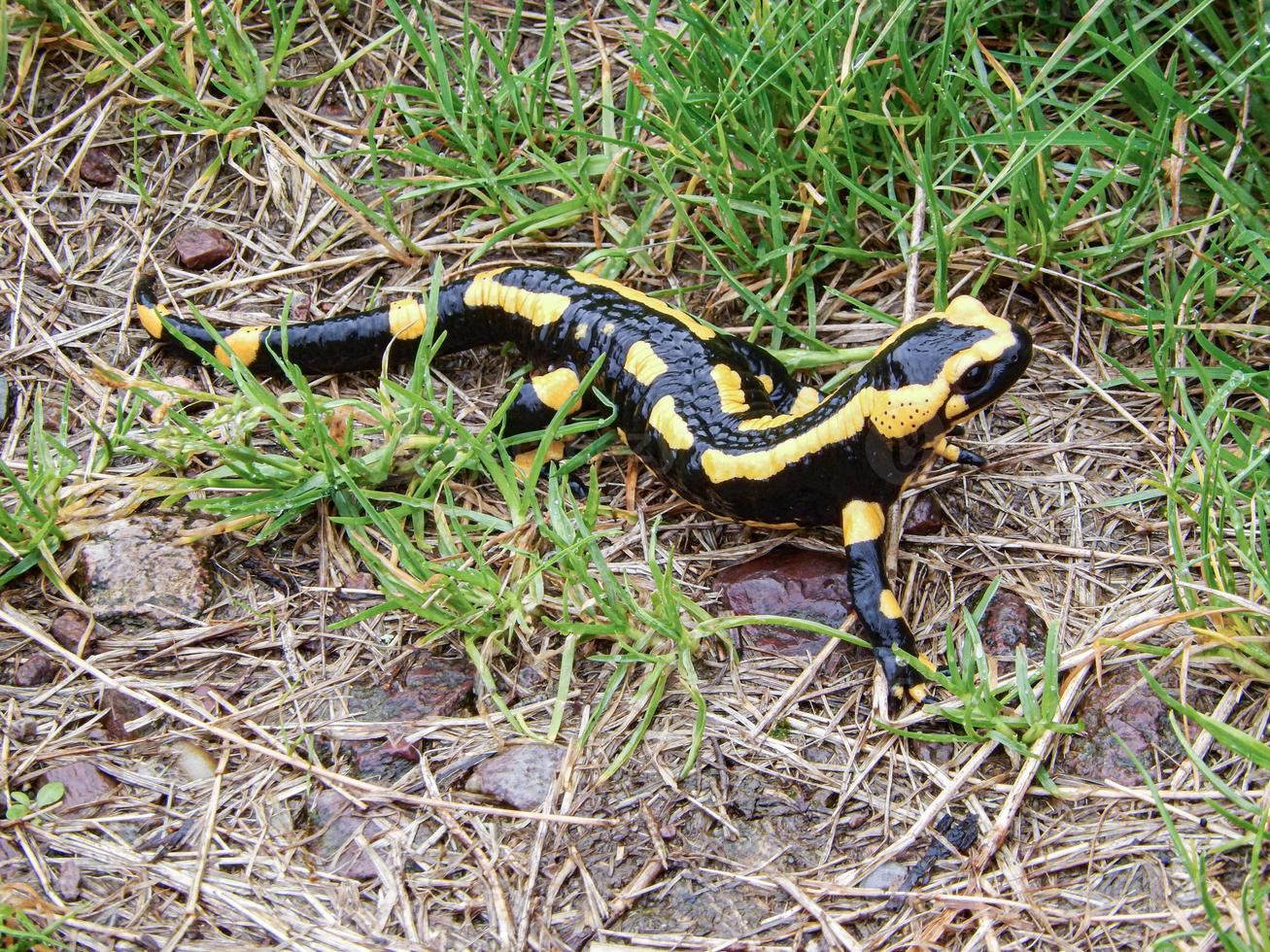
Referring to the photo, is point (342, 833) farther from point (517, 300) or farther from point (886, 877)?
point (517, 300)

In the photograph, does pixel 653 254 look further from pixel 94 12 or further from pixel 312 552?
pixel 94 12

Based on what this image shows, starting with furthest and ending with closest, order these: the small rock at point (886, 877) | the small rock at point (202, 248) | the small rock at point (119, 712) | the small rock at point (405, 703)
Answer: the small rock at point (202, 248), the small rock at point (119, 712), the small rock at point (405, 703), the small rock at point (886, 877)

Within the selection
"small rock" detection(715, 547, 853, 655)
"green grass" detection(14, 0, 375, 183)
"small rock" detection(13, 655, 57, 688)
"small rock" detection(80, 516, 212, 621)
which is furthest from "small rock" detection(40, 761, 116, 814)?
"green grass" detection(14, 0, 375, 183)

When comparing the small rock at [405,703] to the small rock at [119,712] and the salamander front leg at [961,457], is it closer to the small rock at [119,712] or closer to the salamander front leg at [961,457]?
the small rock at [119,712]

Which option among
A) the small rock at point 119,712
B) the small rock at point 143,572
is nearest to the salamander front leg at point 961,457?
the small rock at point 143,572

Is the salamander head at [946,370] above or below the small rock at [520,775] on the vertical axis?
above

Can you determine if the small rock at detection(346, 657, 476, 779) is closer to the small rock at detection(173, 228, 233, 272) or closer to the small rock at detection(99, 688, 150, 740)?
the small rock at detection(99, 688, 150, 740)

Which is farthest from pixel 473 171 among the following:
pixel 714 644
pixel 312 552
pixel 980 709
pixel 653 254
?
pixel 980 709
